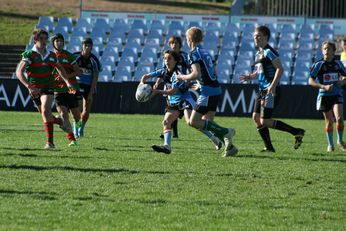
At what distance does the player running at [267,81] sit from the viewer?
1372 cm

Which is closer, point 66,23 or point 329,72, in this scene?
point 329,72

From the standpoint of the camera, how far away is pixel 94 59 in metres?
17.8

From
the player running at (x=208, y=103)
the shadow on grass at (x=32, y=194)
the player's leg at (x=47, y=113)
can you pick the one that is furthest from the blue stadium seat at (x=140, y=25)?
the shadow on grass at (x=32, y=194)

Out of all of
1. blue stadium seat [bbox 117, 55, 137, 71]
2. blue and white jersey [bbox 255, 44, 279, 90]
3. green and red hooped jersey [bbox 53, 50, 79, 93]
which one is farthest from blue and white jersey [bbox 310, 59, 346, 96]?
blue stadium seat [bbox 117, 55, 137, 71]

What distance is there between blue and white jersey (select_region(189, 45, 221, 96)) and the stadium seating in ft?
64.7

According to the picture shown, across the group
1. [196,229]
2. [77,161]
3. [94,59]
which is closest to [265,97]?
[77,161]

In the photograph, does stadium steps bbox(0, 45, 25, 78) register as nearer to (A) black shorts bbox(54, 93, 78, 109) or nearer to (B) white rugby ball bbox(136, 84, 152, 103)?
(A) black shorts bbox(54, 93, 78, 109)

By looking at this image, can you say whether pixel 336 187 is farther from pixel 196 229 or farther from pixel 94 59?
pixel 94 59

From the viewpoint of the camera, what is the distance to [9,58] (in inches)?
1390

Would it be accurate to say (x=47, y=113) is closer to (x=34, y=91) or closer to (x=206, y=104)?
(x=34, y=91)

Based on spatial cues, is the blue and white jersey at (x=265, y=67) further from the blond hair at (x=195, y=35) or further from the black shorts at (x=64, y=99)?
the black shorts at (x=64, y=99)

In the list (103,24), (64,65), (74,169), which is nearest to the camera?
(74,169)

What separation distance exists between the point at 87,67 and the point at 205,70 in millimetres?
5437

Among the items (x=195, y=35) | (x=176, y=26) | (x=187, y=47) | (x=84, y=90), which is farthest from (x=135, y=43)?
(x=195, y=35)
